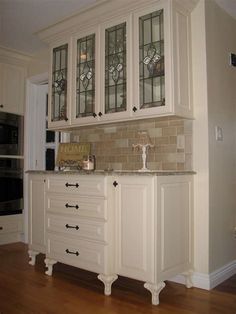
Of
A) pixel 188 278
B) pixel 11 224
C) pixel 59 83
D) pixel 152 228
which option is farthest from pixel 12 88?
pixel 188 278

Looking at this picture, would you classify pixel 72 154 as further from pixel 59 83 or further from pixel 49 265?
pixel 49 265

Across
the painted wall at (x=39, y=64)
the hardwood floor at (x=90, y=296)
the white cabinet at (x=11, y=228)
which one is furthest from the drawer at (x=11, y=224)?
the painted wall at (x=39, y=64)

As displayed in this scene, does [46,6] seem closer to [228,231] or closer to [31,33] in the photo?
[31,33]

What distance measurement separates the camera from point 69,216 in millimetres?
2564

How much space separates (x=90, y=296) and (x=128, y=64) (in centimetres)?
184

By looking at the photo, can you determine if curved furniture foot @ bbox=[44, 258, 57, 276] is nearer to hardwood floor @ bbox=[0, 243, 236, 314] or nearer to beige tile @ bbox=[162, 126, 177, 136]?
hardwood floor @ bbox=[0, 243, 236, 314]

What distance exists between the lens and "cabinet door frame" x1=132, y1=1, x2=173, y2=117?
234 centimetres

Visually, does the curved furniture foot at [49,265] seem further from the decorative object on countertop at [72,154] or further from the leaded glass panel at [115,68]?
the leaded glass panel at [115,68]

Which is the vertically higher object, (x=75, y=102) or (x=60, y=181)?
(x=75, y=102)

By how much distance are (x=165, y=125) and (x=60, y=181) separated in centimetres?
103

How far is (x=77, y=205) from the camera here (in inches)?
98.6

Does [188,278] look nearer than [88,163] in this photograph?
Yes

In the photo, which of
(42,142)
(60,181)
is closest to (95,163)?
(60,181)

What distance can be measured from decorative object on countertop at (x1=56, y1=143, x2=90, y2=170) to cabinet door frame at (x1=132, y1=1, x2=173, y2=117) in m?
0.79
